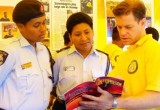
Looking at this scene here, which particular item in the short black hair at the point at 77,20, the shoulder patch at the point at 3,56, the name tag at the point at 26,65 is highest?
the short black hair at the point at 77,20

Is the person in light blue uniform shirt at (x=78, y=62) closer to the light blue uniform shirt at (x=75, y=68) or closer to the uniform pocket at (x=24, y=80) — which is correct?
the light blue uniform shirt at (x=75, y=68)

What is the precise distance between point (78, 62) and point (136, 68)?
0.72m

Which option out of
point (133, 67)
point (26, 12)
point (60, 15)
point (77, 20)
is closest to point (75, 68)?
point (77, 20)

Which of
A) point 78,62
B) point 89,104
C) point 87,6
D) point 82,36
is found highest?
point 87,6

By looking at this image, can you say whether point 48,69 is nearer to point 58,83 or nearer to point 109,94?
point 58,83

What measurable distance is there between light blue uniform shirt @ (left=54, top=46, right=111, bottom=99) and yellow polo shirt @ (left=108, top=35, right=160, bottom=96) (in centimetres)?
53

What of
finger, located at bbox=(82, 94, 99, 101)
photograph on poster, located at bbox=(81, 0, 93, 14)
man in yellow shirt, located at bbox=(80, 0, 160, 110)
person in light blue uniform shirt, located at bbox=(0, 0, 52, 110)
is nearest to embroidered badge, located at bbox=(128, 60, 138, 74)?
man in yellow shirt, located at bbox=(80, 0, 160, 110)

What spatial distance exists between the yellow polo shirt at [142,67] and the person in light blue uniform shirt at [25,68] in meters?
0.52

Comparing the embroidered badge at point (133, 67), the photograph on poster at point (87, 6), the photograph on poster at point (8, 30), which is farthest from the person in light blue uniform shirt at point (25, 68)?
the photograph on poster at point (87, 6)

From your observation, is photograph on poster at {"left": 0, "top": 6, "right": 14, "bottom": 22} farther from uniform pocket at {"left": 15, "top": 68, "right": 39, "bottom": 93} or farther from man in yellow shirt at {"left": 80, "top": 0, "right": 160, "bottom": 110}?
man in yellow shirt at {"left": 80, "top": 0, "right": 160, "bottom": 110}

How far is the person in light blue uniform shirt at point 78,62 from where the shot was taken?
183 cm

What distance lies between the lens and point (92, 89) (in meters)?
1.17

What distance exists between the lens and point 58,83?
1880mm

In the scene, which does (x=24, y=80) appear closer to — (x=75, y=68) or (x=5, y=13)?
(x=75, y=68)
